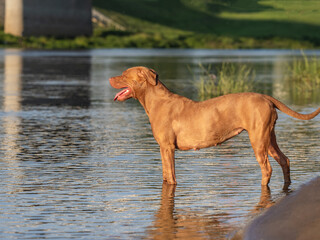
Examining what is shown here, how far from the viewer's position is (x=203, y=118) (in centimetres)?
1079

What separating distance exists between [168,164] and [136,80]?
1.10 meters

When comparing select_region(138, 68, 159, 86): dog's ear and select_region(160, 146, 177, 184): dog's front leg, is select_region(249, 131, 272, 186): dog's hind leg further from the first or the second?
select_region(138, 68, 159, 86): dog's ear

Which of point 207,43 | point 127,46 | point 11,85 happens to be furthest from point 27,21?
point 11,85

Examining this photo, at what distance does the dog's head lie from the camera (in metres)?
11.1

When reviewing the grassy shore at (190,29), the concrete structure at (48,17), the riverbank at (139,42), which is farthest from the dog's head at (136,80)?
the concrete structure at (48,17)

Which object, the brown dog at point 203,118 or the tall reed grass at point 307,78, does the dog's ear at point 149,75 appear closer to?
the brown dog at point 203,118

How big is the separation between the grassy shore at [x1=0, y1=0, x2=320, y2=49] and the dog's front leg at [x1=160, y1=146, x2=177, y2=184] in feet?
273

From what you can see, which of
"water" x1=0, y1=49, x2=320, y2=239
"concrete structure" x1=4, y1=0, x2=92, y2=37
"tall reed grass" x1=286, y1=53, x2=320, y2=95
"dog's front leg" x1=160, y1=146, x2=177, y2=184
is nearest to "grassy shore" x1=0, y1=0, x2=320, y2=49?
"concrete structure" x1=4, y1=0, x2=92, y2=37

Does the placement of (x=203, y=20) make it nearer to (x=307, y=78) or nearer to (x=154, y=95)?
(x=307, y=78)

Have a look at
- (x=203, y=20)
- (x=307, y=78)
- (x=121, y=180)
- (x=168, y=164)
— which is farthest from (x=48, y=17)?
(x=168, y=164)

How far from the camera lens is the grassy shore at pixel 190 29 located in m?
110

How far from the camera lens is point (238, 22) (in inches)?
7106

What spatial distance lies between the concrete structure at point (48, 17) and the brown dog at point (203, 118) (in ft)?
309

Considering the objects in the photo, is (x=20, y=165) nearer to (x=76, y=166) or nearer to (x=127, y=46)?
(x=76, y=166)
